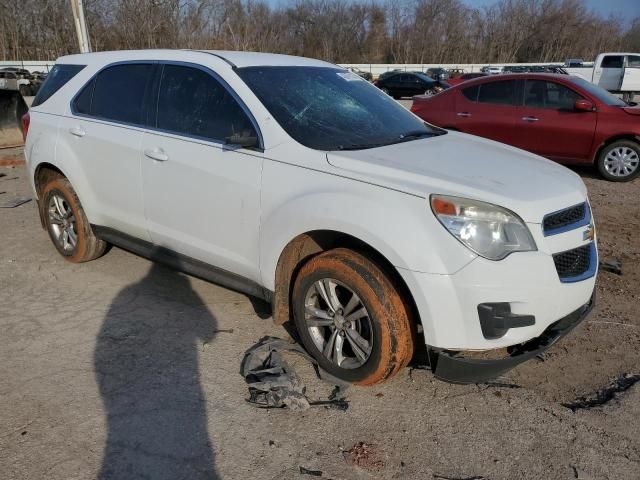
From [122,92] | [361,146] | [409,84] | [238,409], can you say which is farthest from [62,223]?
[409,84]

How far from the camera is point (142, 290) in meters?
4.42

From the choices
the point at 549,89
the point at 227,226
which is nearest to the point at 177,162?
the point at 227,226

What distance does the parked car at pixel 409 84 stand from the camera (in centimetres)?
2741

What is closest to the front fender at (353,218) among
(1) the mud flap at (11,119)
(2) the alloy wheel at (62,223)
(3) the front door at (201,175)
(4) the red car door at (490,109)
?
(3) the front door at (201,175)

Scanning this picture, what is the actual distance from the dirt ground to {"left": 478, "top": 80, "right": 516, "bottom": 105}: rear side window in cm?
517

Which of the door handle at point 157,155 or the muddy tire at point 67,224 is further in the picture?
the muddy tire at point 67,224

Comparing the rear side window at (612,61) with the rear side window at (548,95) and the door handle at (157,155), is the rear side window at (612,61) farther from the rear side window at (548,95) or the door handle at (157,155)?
the door handle at (157,155)

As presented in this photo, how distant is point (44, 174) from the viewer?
16.3ft

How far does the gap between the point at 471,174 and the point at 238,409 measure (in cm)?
180

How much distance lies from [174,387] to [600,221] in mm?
5317

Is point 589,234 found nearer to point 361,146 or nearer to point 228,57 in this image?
point 361,146

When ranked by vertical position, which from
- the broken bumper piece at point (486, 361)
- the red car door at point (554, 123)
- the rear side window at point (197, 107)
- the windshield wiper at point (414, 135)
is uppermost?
the rear side window at point (197, 107)

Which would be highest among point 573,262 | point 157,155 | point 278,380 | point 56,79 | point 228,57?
point 228,57

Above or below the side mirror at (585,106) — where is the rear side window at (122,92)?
above
